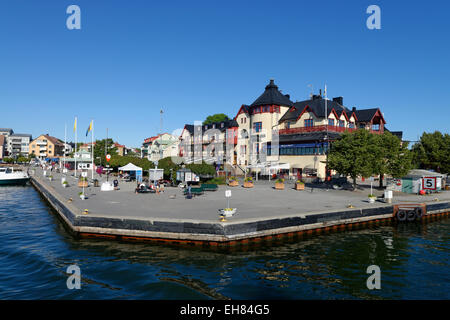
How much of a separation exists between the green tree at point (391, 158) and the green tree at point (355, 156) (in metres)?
0.77

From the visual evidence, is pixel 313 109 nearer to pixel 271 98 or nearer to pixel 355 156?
pixel 271 98

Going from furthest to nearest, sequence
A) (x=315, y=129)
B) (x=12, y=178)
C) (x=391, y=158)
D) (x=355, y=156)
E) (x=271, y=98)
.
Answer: (x=271, y=98), (x=12, y=178), (x=315, y=129), (x=391, y=158), (x=355, y=156)

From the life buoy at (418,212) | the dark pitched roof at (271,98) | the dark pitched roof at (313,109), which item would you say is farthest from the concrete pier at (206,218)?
the dark pitched roof at (271,98)

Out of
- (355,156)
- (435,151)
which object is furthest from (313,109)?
(435,151)

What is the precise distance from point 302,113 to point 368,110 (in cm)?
1840

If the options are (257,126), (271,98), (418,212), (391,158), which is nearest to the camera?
(418,212)

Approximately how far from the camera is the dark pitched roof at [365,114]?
62.6 metres

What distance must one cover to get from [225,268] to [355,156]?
27.4 metres

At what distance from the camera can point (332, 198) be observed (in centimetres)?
3036

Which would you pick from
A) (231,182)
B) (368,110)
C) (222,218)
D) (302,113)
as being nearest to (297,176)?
(302,113)

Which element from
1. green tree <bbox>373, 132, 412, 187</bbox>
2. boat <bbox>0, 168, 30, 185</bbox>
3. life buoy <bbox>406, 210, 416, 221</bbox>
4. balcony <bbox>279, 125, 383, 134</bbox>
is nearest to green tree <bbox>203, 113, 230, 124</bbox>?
balcony <bbox>279, 125, 383, 134</bbox>

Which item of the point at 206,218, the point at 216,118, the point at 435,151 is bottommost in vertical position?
the point at 206,218

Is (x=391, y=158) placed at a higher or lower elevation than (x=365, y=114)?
lower

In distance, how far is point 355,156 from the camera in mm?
36156
